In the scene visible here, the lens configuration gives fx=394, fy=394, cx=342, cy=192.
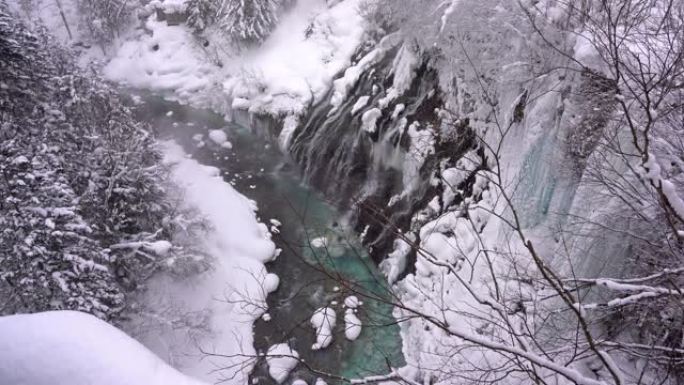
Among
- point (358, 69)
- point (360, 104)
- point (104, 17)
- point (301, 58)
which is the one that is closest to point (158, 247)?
point (360, 104)

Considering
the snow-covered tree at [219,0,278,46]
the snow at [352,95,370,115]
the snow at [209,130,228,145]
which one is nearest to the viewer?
the snow at [352,95,370,115]

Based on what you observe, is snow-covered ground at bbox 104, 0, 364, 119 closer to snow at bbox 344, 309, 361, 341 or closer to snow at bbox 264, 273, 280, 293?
snow at bbox 264, 273, 280, 293

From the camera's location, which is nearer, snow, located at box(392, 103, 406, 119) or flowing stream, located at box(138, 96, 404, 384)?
flowing stream, located at box(138, 96, 404, 384)

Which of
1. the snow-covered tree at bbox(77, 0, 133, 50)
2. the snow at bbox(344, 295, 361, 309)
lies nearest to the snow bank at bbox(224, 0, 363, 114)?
the snow at bbox(344, 295, 361, 309)

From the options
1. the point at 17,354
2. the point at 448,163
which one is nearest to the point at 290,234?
the point at 448,163

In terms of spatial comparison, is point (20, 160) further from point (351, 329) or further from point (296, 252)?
point (351, 329)

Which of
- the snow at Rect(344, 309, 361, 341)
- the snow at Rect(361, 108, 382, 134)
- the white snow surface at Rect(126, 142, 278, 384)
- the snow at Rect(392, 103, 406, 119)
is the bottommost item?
the white snow surface at Rect(126, 142, 278, 384)

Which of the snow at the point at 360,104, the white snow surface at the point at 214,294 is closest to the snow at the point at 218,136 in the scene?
the white snow surface at the point at 214,294
